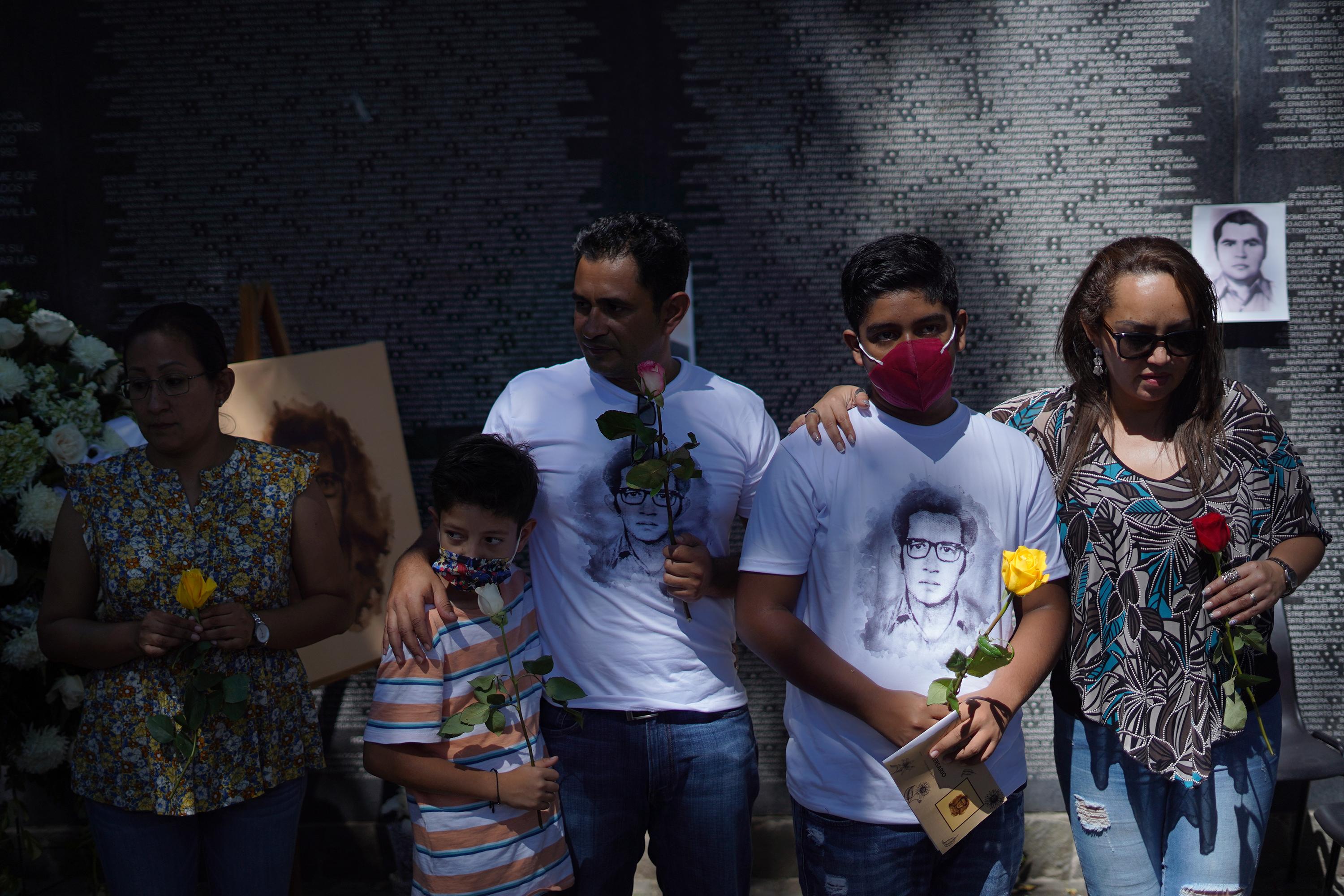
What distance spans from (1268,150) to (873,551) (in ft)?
9.77

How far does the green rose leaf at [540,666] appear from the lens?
2.16m

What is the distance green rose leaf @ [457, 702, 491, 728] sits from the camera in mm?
2088

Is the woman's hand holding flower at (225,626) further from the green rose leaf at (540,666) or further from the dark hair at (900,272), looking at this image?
the dark hair at (900,272)

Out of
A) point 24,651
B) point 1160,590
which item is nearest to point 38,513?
point 24,651

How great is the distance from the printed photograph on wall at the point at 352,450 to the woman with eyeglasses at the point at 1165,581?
Result: 1.98 m

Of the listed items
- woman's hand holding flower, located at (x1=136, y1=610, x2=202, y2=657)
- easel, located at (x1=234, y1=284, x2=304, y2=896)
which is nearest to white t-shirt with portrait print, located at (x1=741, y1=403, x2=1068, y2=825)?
woman's hand holding flower, located at (x1=136, y1=610, x2=202, y2=657)

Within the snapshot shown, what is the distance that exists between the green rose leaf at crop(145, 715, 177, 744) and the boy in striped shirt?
436 mm

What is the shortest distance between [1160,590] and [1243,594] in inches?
6.5

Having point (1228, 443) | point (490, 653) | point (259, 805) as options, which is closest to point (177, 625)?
point (259, 805)

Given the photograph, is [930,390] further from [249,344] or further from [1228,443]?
[249,344]

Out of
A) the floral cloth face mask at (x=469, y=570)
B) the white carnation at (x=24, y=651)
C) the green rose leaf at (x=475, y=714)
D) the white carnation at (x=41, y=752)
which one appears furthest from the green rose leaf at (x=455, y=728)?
the white carnation at (x=41, y=752)

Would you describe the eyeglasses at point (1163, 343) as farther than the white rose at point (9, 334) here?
No

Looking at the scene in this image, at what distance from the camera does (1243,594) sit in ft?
7.39

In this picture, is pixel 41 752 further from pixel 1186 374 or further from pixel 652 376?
pixel 1186 374
